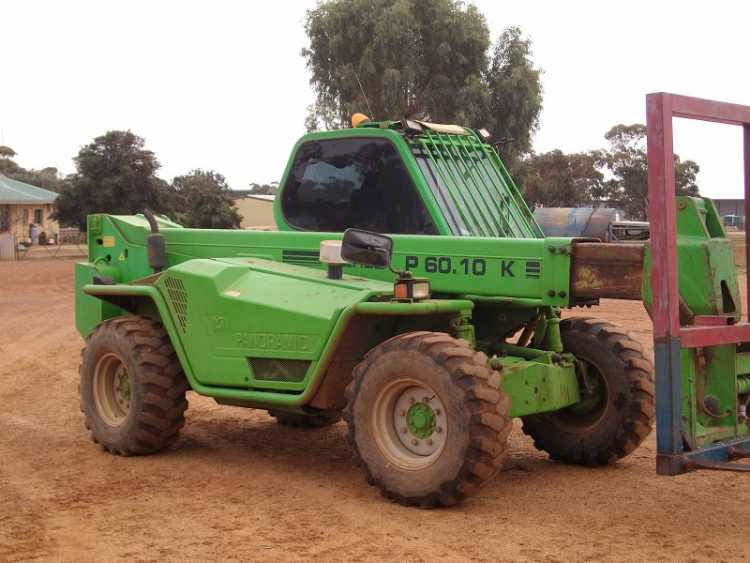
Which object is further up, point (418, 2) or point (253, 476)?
point (418, 2)

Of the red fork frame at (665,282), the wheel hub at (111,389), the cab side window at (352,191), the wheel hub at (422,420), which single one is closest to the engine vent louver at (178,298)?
the wheel hub at (111,389)

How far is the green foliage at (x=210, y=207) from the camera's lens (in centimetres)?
3900

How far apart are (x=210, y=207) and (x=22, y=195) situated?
2067cm

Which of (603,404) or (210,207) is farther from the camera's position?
(210,207)

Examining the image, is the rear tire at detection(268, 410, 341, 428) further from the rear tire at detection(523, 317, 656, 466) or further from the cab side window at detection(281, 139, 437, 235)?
the rear tire at detection(523, 317, 656, 466)

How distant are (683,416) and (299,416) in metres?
4.32

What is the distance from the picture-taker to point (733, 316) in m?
6.71

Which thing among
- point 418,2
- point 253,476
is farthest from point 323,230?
point 418,2

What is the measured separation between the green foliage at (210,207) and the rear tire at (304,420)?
27.5 m

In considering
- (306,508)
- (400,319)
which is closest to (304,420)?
(400,319)

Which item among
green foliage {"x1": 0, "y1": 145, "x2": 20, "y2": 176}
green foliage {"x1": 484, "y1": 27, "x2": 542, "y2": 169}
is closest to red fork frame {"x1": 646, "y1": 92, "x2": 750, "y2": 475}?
green foliage {"x1": 484, "y1": 27, "x2": 542, "y2": 169}

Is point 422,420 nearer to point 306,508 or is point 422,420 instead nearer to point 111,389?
point 306,508

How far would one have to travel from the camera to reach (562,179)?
156 ft

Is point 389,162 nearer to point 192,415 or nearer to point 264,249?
point 264,249
